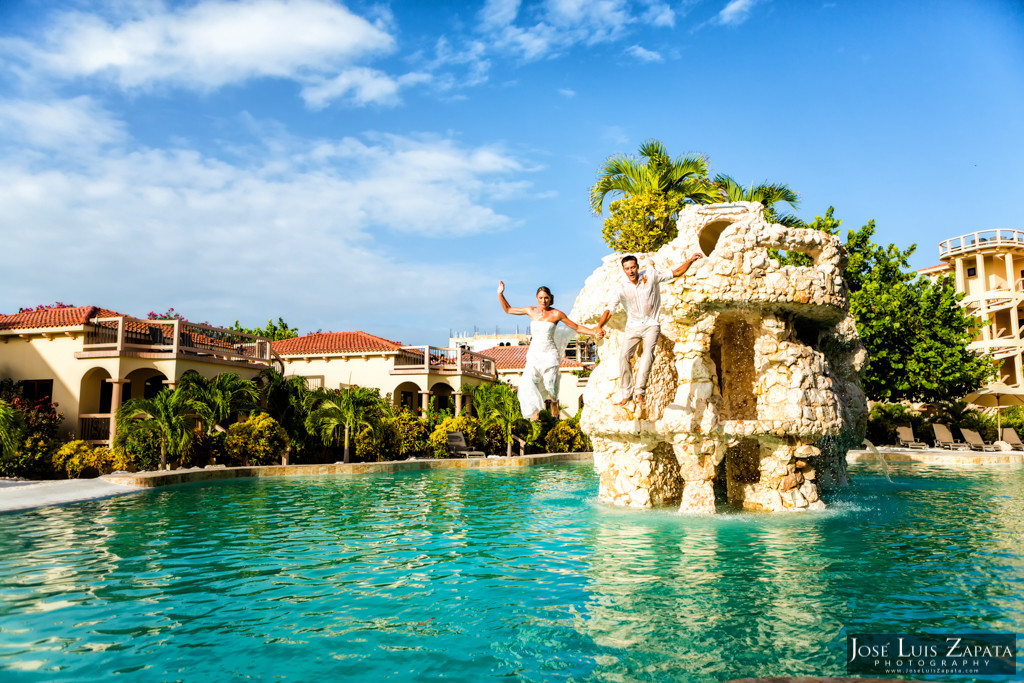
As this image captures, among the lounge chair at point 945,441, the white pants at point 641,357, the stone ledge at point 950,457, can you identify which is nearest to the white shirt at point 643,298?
the white pants at point 641,357

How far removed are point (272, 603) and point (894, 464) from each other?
2580 centimetres

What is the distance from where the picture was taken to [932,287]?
3244 centimetres

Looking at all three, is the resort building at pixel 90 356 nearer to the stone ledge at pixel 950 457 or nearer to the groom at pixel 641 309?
the groom at pixel 641 309

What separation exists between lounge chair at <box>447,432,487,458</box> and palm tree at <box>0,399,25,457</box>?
14.5m

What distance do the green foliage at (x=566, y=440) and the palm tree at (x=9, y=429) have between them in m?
19.5

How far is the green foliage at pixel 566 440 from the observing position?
100.0ft

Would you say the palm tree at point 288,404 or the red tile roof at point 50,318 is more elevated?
the red tile roof at point 50,318

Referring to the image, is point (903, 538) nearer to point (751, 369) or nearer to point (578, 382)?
point (751, 369)

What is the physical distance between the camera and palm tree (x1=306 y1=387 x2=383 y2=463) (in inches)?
962

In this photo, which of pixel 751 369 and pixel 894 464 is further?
pixel 894 464

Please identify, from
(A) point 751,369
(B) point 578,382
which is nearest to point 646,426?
(A) point 751,369

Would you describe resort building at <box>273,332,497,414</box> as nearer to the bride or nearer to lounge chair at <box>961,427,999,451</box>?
lounge chair at <box>961,427,999,451</box>

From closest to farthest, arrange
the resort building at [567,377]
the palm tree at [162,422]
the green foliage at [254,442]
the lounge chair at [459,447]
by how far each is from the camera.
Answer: the palm tree at [162,422] → the green foliage at [254,442] → the lounge chair at [459,447] → the resort building at [567,377]

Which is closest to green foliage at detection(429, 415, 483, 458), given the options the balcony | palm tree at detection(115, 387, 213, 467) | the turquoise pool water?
the balcony
